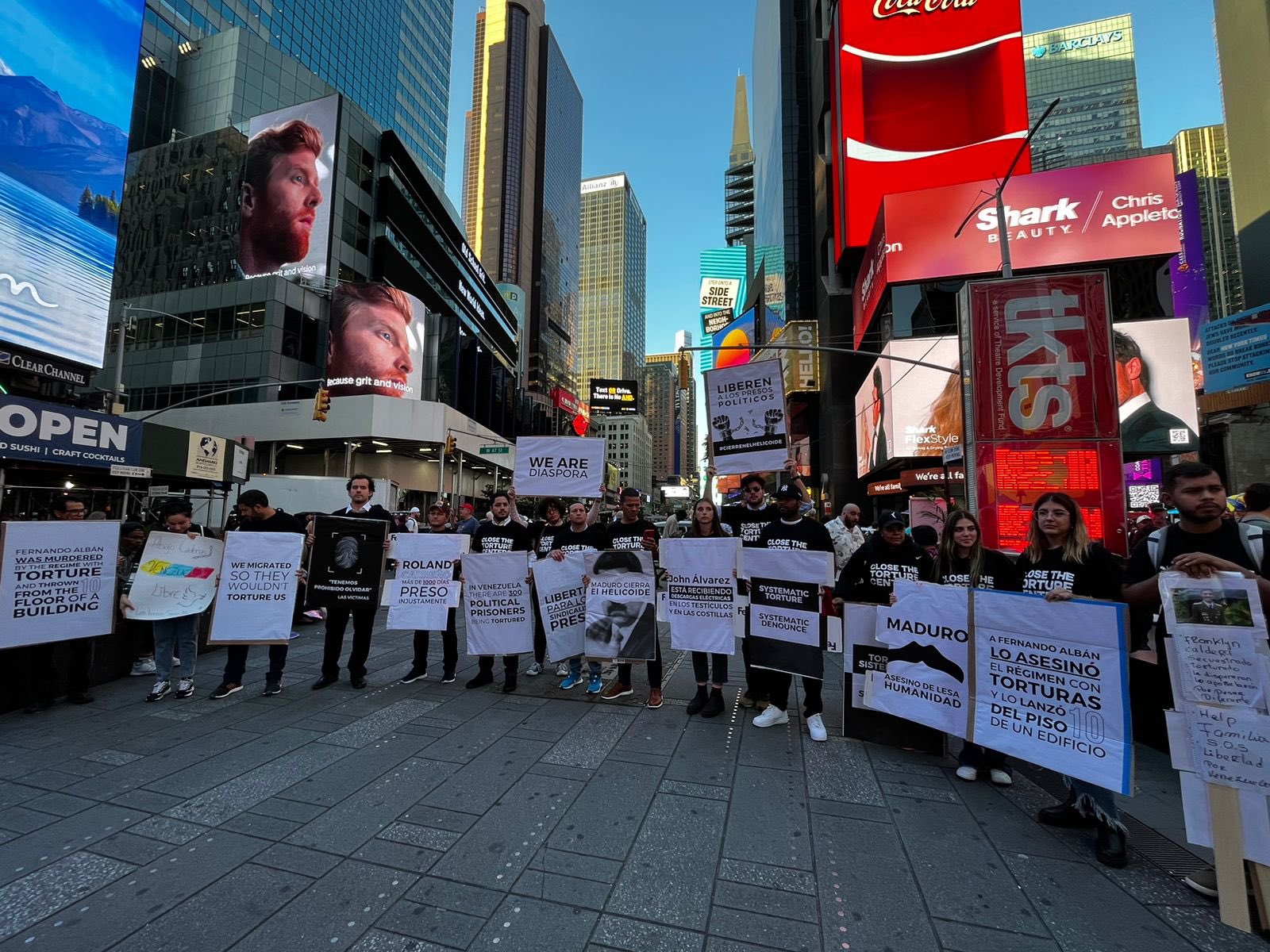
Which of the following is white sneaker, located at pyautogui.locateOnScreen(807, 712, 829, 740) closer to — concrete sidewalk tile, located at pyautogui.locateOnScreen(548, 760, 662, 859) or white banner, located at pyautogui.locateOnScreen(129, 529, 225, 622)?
concrete sidewalk tile, located at pyautogui.locateOnScreen(548, 760, 662, 859)

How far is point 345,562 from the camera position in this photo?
256 inches

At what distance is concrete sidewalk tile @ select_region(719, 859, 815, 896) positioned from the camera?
9.28ft

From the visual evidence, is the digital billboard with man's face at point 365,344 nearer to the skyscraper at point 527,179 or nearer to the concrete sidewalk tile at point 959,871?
the concrete sidewalk tile at point 959,871

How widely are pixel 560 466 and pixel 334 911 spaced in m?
5.29

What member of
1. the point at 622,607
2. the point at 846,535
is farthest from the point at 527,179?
the point at 622,607

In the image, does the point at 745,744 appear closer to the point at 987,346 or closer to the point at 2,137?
the point at 987,346

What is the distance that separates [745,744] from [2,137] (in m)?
28.7

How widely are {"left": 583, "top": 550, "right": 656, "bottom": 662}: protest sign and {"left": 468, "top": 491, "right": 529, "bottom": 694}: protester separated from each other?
1040 millimetres

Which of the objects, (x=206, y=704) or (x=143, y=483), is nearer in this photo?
(x=206, y=704)

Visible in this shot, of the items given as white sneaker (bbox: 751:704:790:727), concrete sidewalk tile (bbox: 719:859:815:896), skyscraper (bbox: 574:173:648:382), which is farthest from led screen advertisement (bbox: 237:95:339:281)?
skyscraper (bbox: 574:173:648:382)

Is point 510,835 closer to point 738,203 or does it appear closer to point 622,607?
point 622,607

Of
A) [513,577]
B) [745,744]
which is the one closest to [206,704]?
[513,577]

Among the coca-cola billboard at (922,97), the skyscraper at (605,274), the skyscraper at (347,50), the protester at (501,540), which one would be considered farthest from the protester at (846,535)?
the skyscraper at (605,274)

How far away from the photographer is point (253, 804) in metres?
3.63
